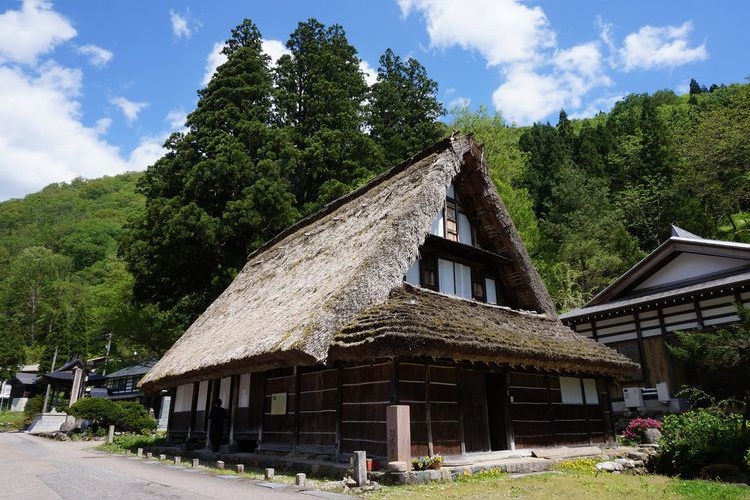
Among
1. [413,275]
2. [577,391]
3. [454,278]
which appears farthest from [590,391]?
[413,275]

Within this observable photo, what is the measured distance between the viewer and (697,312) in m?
18.1

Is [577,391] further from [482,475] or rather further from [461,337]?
[461,337]

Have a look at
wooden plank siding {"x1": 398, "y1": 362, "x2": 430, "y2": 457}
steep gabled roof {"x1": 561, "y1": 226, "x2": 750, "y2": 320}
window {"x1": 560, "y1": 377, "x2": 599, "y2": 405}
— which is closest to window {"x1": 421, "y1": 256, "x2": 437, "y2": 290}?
wooden plank siding {"x1": 398, "y1": 362, "x2": 430, "y2": 457}

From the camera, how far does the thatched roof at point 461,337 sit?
8.91 metres

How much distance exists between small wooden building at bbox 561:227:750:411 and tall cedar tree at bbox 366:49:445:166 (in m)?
17.2

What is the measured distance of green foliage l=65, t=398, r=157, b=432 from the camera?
77.7ft

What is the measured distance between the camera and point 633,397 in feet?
60.3

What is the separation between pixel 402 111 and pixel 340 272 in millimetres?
26911

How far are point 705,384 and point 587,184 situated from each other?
24.2 m

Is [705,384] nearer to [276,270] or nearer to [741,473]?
[741,473]

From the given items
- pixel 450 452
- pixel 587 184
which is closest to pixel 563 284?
pixel 587 184

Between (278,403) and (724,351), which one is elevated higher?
(724,351)

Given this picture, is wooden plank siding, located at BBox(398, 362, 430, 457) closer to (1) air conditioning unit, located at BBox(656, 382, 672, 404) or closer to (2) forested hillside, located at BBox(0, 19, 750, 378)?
(1) air conditioning unit, located at BBox(656, 382, 672, 404)

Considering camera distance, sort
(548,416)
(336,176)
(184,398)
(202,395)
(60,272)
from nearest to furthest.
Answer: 1. (548,416)
2. (202,395)
3. (184,398)
4. (336,176)
5. (60,272)
